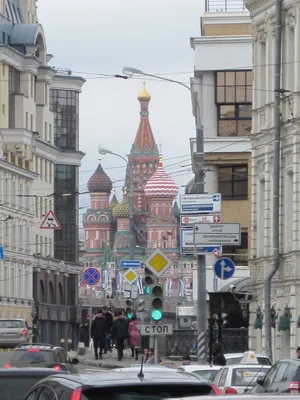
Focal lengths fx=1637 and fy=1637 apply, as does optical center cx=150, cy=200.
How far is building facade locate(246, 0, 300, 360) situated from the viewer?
4169 centimetres

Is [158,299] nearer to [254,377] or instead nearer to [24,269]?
[254,377]

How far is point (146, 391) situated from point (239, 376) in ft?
44.6

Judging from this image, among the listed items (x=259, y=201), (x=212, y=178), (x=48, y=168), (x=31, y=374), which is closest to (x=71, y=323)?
(x=48, y=168)

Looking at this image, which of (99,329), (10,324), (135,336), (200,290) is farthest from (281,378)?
(10,324)

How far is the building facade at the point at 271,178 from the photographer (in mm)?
41688

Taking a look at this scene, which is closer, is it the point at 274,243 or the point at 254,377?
the point at 254,377

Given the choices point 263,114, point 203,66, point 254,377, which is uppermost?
point 203,66

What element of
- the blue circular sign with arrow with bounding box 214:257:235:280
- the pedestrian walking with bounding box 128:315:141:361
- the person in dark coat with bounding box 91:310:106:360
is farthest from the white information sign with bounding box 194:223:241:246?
the person in dark coat with bounding box 91:310:106:360

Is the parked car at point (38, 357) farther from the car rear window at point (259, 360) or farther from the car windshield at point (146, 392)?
the car windshield at point (146, 392)

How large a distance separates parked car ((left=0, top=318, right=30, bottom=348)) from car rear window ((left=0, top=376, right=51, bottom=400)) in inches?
1306

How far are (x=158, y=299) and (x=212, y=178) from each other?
1184 inches

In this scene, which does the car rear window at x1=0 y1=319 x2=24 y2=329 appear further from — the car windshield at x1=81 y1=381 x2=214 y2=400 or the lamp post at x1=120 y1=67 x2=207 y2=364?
the car windshield at x1=81 y1=381 x2=214 y2=400

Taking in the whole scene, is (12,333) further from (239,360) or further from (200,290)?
(239,360)

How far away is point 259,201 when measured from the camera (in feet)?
149
